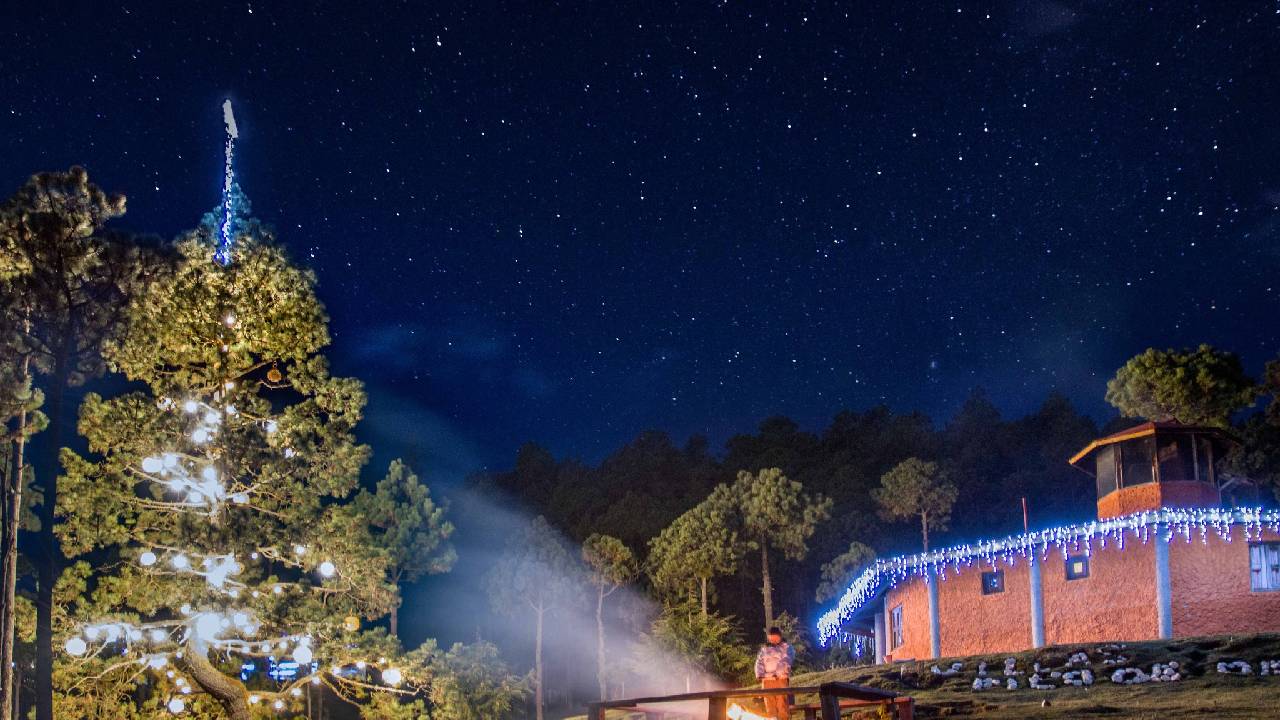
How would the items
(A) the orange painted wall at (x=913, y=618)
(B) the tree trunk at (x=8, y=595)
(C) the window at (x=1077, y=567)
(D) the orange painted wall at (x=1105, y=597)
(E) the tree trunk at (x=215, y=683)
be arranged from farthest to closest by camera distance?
1. (A) the orange painted wall at (x=913, y=618)
2. (C) the window at (x=1077, y=567)
3. (D) the orange painted wall at (x=1105, y=597)
4. (E) the tree trunk at (x=215, y=683)
5. (B) the tree trunk at (x=8, y=595)

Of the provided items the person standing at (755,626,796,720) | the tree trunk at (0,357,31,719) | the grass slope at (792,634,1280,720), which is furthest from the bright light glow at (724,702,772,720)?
the tree trunk at (0,357,31,719)

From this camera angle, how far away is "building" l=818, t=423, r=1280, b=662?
2680 centimetres

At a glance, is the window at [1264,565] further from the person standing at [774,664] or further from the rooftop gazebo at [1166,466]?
the person standing at [774,664]

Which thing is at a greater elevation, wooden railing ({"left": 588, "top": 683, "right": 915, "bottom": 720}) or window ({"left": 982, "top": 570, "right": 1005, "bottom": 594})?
window ({"left": 982, "top": 570, "right": 1005, "bottom": 594})

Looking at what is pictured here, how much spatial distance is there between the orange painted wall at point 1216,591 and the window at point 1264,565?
0.13 meters

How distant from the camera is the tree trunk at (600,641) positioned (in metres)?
48.9

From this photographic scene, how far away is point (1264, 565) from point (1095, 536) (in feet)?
12.5

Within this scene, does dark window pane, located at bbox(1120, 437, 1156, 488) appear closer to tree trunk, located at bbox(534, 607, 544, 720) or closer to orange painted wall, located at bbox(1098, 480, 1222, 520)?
orange painted wall, located at bbox(1098, 480, 1222, 520)

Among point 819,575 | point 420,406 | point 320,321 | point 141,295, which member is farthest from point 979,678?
point 420,406

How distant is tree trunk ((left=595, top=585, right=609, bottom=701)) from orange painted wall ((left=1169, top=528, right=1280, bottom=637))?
89.6 ft

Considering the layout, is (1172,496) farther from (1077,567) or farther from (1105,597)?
(1105,597)

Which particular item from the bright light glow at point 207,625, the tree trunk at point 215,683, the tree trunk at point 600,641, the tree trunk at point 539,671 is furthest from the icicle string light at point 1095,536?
the bright light glow at point 207,625

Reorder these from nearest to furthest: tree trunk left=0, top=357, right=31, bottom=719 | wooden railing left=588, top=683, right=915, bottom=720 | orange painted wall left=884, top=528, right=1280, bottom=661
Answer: wooden railing left=588, top=683, right=915, bottom=720 < tree trunk left=0, top=357, right=31, bottom=719 < orange painted wall left=884, top=528, right=1280, bottom=661

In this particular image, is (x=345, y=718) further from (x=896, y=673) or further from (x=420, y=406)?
(x=896, y=673)
